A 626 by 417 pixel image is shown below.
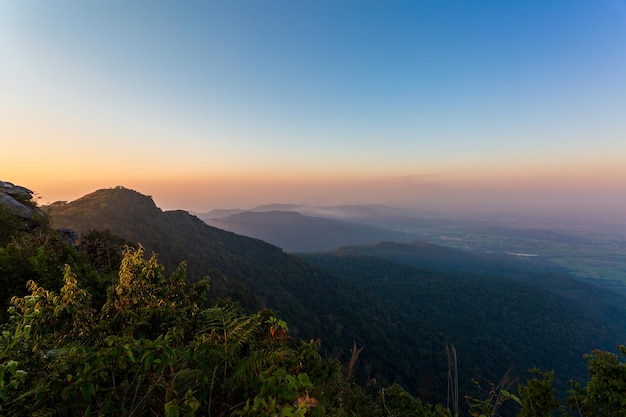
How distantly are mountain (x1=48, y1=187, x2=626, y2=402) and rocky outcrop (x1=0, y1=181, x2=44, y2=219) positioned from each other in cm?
2405

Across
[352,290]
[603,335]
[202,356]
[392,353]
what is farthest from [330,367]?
[603,335]

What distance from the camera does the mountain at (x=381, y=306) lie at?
53.0m

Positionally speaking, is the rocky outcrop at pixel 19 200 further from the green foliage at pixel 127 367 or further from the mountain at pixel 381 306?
the mountain at pixel 381 306

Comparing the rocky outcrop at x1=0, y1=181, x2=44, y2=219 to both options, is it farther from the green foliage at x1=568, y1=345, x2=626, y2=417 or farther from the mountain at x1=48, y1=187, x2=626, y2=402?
the green foliage at x1=568, y1=345, x2=626, y2=417

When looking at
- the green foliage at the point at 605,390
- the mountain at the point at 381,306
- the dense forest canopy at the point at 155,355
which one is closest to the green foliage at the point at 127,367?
the dense forest canopy at the point at 155,355

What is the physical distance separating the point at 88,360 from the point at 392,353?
68798 mm

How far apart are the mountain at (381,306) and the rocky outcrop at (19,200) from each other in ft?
78.9

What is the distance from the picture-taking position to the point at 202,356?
11.7 ft

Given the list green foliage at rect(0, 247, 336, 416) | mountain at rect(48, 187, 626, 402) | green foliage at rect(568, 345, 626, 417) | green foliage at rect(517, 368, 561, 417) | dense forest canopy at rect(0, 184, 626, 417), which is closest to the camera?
green foliage at rect(0, 247, 336, 416)

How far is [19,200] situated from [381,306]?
263 ft

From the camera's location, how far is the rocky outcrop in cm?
1644

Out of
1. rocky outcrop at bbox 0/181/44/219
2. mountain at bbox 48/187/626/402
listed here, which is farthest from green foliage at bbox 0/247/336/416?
mountain at bbox 48/187/626/402

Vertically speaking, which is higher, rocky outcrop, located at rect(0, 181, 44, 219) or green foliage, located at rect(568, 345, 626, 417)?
rocky outcrop, located at rect(0, 181, 44, 219)

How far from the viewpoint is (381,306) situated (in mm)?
80375
